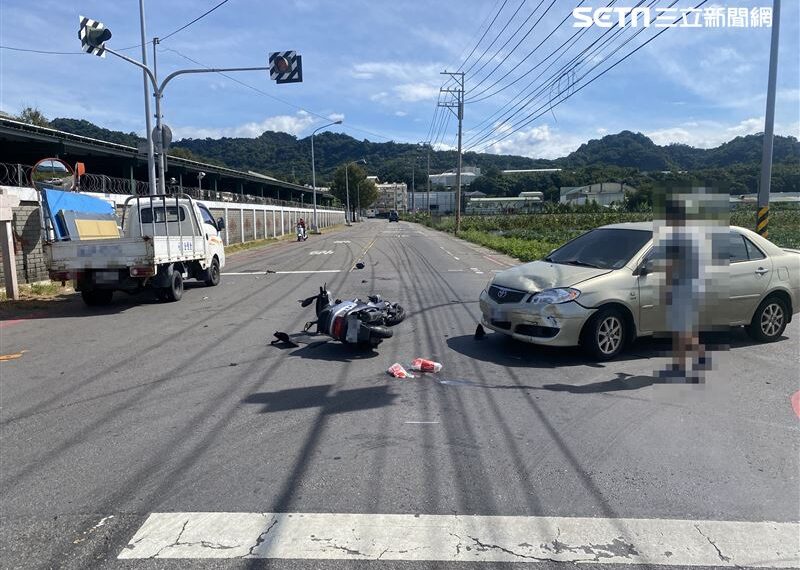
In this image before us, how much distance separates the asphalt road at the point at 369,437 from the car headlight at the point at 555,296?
0.74 m

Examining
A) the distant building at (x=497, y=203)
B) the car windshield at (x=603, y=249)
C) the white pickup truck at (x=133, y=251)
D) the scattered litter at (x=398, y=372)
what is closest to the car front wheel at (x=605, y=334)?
the car windshield at (x=603, y=249)

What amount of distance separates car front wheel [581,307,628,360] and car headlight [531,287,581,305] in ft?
1.16

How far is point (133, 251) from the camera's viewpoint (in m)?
11.2

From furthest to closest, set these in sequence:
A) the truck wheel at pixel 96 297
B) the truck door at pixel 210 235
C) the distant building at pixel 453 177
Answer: the distant building at pixel 453 177, the truck door at pixel 210 235, the truck wheel at pixel 96 297

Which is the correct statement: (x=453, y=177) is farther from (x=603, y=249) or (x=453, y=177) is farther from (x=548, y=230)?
(x=603, y=249)

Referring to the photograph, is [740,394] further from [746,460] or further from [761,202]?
[761,202]

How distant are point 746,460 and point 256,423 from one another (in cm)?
384

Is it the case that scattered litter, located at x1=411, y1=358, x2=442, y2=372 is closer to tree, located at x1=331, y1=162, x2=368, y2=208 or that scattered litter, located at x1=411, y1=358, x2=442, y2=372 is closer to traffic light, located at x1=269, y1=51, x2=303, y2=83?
traffic light, located at x1=269, y1=51, x2=303, y2=83

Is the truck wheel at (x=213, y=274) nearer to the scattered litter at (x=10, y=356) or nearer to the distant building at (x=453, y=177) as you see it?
the scattered litter at (x=10, y=356)

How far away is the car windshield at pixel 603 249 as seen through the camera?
7.10 m

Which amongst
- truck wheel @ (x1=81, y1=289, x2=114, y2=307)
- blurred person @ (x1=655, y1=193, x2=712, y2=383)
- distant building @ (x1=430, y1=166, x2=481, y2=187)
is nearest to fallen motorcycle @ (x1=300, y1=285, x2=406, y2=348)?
blurred person @ (x1=655, y1=193, x2=712, y2=383)

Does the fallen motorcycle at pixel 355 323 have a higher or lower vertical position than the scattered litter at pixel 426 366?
higher

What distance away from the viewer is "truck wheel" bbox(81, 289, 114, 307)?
39.3 ft

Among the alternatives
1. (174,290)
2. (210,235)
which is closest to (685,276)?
(174,290)
